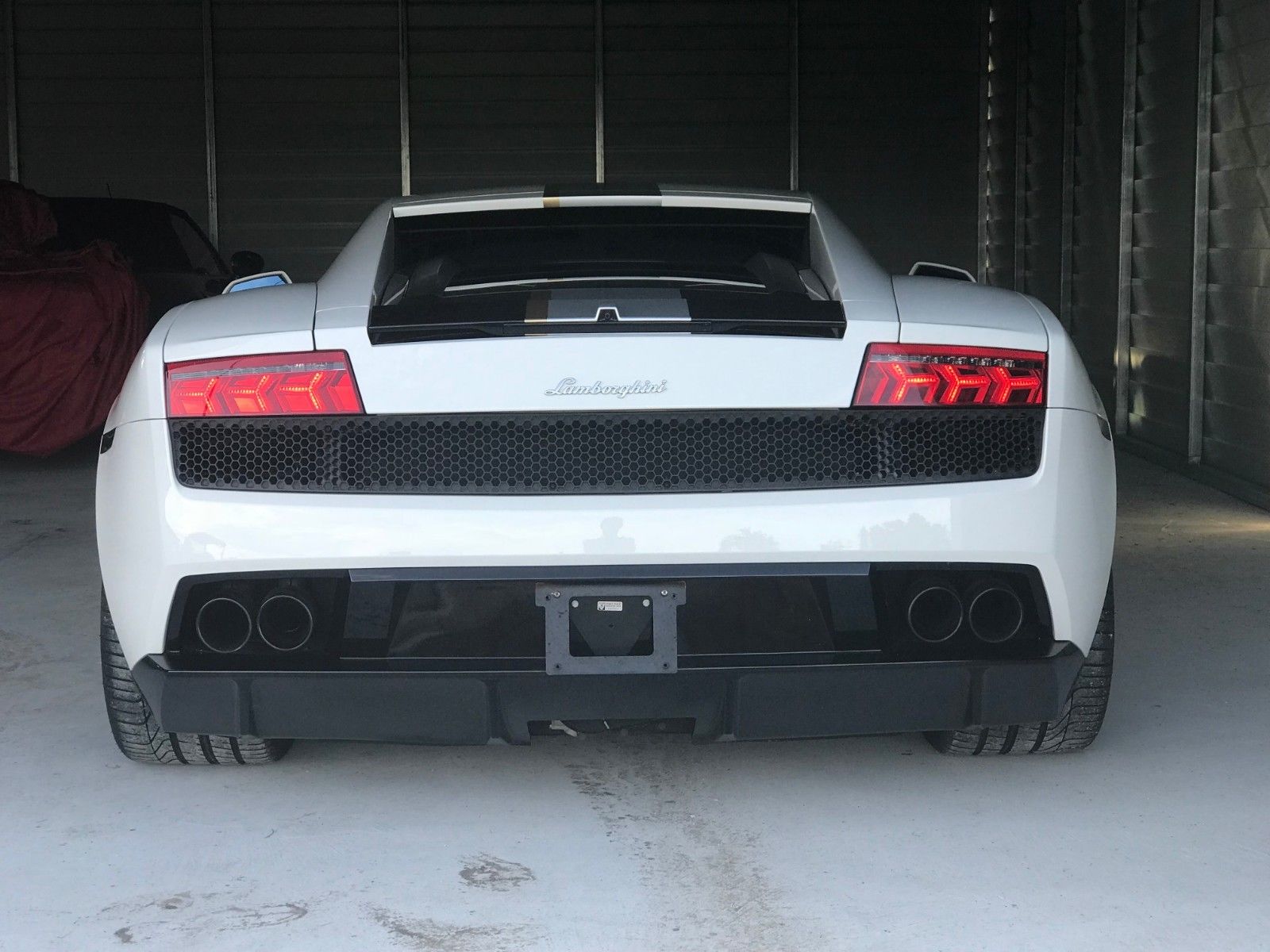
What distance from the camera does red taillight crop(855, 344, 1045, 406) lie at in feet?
8.46

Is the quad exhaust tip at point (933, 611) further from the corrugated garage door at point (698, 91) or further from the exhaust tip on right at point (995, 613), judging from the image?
the corrugated garage door at point (698, 91)

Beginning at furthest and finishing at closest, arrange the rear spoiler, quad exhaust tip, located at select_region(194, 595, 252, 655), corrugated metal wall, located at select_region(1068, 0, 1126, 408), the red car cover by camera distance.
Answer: corrugated metal wall, located at select_region(1068, 0, 1126, 408) < the red car cover < the rear spoiler < quad exhaust tip, located at select_region(194, 595, 252, 655)

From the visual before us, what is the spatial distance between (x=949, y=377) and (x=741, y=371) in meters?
0.35

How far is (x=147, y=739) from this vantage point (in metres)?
3.05

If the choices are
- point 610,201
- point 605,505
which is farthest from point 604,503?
point 610,201

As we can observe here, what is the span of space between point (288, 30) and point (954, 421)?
38.3ft

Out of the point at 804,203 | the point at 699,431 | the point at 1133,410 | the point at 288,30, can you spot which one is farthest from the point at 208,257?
the point at 699,431

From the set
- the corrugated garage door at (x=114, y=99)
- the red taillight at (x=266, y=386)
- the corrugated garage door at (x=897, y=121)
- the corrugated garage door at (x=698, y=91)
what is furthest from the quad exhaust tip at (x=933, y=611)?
the corrugated garage door at (x=114, y=99)

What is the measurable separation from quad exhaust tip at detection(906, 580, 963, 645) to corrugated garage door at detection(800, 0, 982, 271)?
34.6 ft

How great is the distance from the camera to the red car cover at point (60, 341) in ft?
24.8

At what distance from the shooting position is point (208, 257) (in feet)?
31.2

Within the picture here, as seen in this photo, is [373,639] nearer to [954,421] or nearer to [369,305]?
[369,305]

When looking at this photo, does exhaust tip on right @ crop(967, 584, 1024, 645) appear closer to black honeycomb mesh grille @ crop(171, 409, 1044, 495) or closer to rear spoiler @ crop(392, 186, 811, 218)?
black honeycomb mesh grille @ crop(171, 409, 1044, 495)

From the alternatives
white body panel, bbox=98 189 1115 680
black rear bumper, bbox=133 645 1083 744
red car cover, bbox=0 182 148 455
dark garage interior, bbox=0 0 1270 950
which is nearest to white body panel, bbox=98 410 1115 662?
white body panel, bbox=98 189 1115 680
